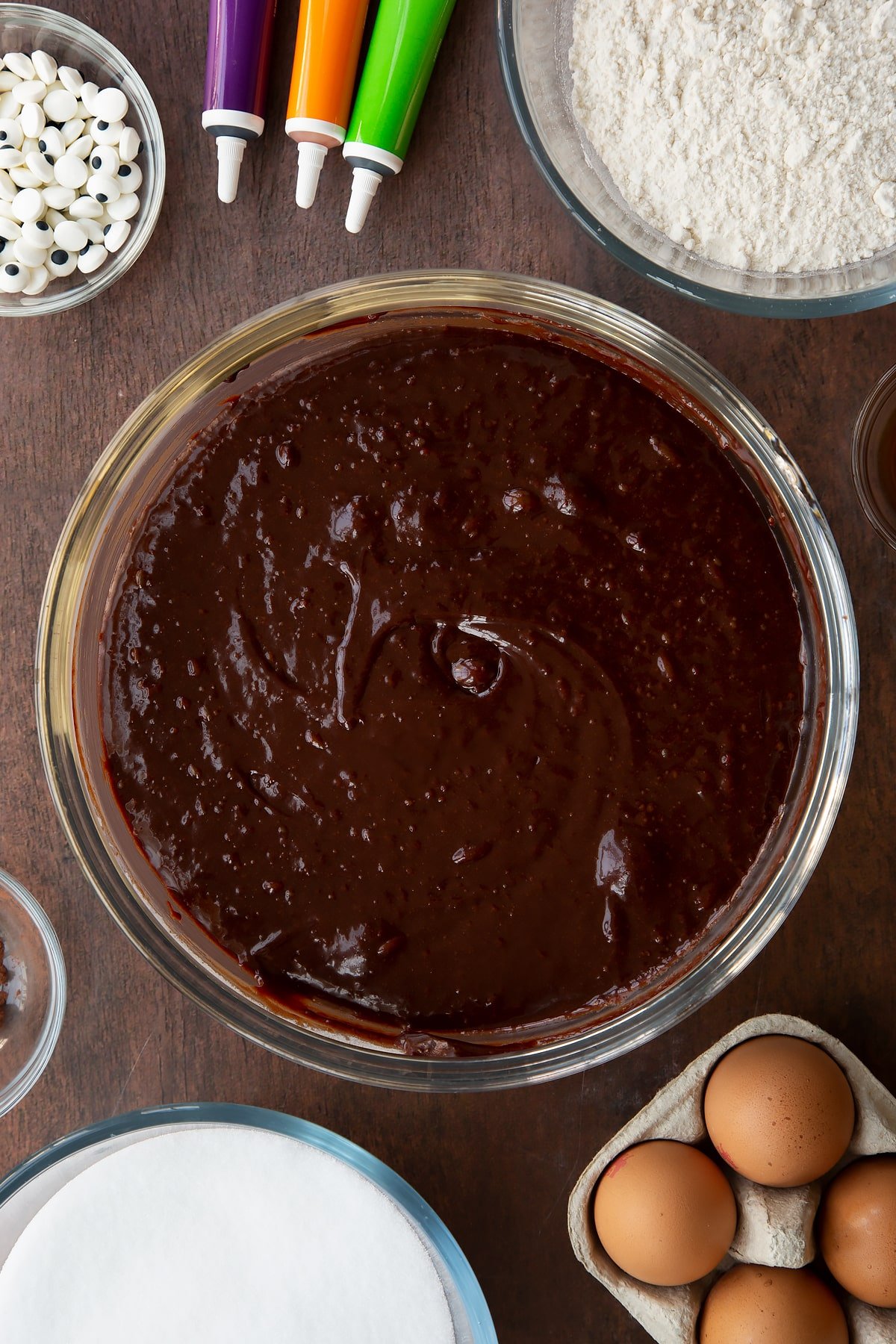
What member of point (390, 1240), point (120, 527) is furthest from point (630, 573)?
point (390, 1240)

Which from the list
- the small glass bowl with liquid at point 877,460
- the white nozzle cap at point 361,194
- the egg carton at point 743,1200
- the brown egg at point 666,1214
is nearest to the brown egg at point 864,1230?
A: the egg carton at point 743,1200

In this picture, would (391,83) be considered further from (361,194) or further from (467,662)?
(467,662)

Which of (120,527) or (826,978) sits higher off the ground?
(120,527)

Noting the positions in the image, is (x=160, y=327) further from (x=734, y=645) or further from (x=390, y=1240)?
(x=390, y=1240)

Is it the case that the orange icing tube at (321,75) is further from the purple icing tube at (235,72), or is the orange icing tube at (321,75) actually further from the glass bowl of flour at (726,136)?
the glass bowl of flour at (726,136)

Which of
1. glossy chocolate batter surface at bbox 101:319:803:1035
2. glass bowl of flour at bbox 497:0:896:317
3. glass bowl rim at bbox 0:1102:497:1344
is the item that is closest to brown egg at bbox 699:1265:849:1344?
glass bowl rim at bbox 0:1102:497:1344

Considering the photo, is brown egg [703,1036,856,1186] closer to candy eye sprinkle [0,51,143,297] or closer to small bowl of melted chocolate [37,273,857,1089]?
small bowl of melted chocolate [37,273,857,1089]
